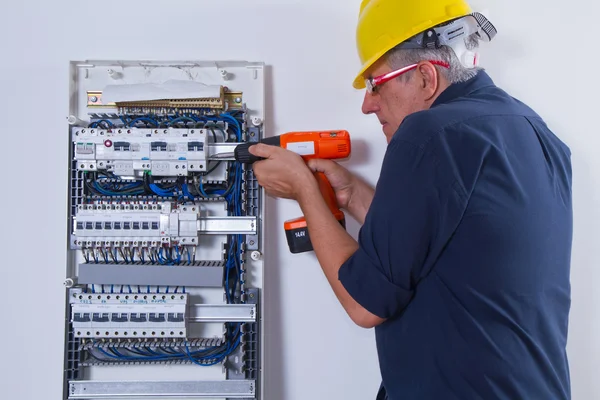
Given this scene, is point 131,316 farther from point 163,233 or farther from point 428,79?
point 428,79

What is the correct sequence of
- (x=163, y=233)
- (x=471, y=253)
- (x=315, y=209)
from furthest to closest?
(x=163, y=233)
(x=315, y=209)
(x=471, y=253)

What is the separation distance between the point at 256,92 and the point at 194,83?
201 mm

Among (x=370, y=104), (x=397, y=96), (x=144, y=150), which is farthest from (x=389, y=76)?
(x=144, y=150)

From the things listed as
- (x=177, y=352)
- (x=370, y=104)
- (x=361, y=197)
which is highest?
(x=370, y=104)

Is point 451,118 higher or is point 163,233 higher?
point 451,118

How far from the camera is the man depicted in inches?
32.7

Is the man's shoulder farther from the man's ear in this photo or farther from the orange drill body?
the orange drill body

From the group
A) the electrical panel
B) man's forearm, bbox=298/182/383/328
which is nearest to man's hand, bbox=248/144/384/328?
man's forearm, bbox=298/182/383/328

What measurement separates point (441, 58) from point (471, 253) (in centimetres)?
44

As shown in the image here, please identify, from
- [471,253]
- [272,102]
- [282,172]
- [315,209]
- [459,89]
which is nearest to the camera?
[471,253]

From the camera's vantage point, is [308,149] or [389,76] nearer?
[389,76]

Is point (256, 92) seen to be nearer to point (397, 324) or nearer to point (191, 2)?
point (191, 2)

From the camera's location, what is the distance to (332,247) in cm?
104

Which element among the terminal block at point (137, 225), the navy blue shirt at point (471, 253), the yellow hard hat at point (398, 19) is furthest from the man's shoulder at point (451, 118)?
the terminal block at point (137, 225)
